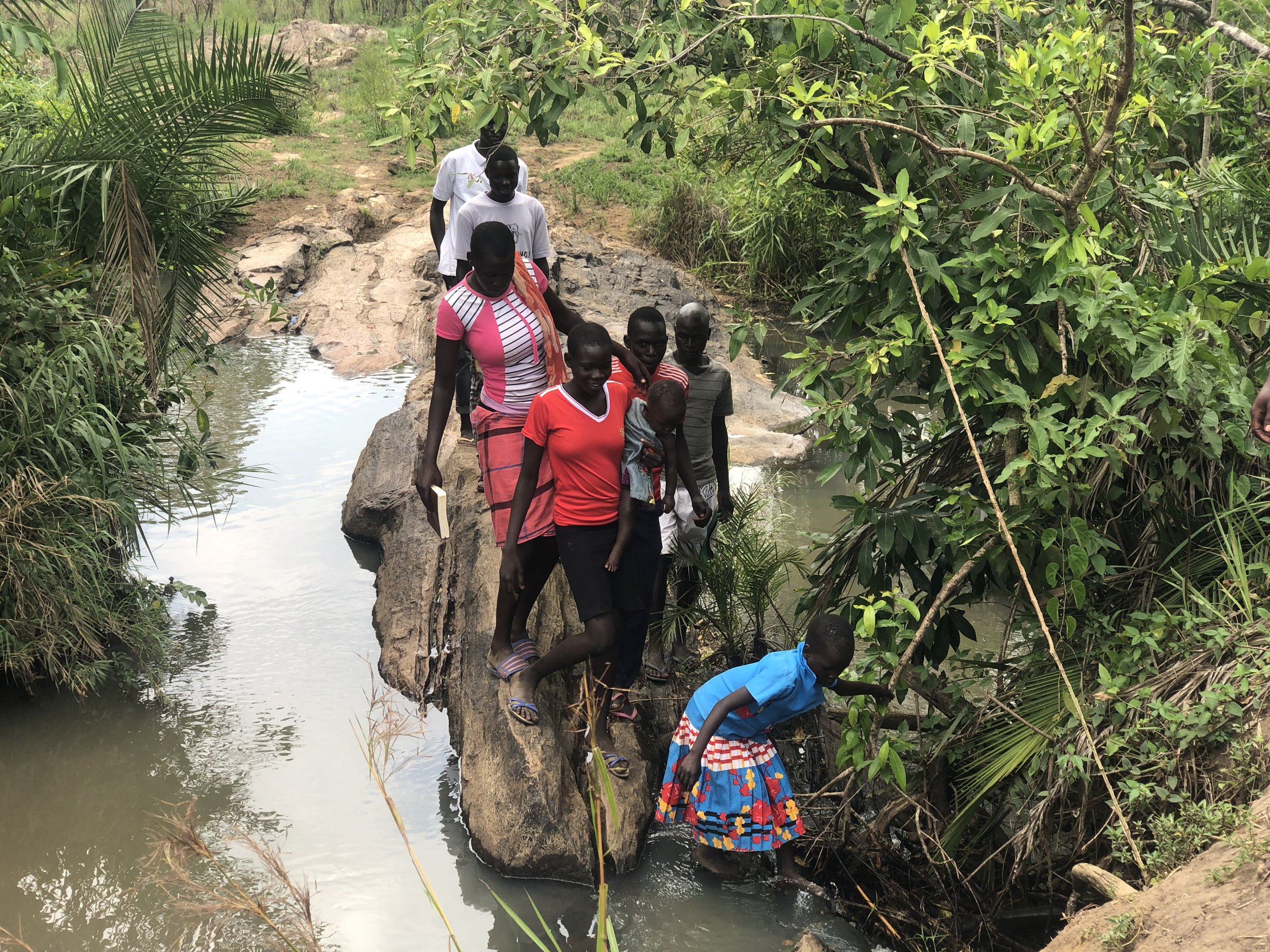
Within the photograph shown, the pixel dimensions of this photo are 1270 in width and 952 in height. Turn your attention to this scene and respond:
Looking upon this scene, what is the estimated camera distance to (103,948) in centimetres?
352

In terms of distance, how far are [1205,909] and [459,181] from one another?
4662 millimetres

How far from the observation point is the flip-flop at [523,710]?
4.03 metres

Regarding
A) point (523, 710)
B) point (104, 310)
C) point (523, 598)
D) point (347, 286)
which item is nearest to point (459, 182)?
point (104, 310)

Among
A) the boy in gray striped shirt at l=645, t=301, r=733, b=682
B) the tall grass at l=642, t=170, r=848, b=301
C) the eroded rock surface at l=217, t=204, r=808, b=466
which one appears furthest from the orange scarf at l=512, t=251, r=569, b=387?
the tall grass at l=642, t=170, r=848, b=301

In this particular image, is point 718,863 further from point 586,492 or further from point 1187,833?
point 1187,833

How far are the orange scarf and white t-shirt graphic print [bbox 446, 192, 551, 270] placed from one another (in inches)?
34.8

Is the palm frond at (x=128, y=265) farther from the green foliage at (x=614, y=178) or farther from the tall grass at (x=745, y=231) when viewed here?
the green foliage at (x=614, y=178)

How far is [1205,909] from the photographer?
2.61 m

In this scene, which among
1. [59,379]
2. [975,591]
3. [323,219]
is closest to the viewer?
[975,591]

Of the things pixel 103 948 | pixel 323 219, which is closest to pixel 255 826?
pixel 103 948

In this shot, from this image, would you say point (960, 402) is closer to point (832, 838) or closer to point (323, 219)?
point (832, 838)

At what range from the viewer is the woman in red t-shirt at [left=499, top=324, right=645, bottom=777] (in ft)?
12.1

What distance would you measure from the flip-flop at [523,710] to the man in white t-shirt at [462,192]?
1.94 metres

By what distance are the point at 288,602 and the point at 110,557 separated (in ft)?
3.10
